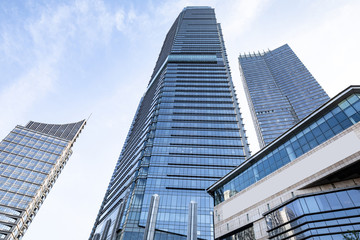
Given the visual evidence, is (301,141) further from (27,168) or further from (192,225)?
(27,168)

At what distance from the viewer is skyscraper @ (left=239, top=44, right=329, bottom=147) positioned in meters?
148

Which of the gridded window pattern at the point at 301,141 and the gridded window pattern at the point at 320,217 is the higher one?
the gridded window pattern at the point at 301,141

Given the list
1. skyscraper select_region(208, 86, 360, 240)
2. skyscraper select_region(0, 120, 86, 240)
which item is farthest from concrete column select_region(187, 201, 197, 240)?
skyscraper select_region(0, 120, 86, 240)

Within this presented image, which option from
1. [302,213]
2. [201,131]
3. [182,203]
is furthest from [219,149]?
[302,213]

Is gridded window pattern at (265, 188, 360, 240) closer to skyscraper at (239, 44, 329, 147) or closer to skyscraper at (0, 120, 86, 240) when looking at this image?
skyscraper at (0, 120, 86, 240)

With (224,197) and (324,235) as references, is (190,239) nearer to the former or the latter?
(224,197)

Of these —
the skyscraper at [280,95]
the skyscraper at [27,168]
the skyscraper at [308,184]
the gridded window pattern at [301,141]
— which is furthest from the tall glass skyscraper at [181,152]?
the skyscraper at [280,95]

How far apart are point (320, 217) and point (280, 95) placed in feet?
521

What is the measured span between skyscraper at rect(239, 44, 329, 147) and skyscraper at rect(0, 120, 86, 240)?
12196 centimetres

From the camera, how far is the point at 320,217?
2316cm

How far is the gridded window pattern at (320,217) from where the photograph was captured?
21.7 meters

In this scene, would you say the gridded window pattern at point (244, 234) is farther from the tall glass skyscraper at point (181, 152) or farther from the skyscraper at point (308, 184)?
the tall glass skyscraper at point (181, 152)

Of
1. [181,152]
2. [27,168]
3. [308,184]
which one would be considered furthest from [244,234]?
[27,168]

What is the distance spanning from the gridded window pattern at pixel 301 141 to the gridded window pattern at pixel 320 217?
6.09 metres
